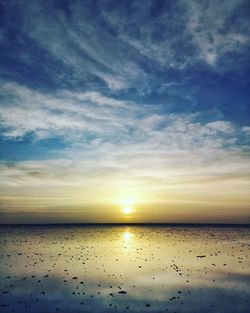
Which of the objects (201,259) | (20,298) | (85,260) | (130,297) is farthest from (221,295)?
(85,260)

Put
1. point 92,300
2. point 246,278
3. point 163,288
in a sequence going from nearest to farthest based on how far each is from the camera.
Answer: point 92,300, point 163,288, point 246,278

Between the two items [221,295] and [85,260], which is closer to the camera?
[221,295]

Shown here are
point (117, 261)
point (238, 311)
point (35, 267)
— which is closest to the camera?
point (238, 311)

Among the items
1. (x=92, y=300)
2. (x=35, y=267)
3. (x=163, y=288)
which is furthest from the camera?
(x=35, y=267)

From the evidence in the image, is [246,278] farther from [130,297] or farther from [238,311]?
[130,297]

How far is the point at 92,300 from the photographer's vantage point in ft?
67.2

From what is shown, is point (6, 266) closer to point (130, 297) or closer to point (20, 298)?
point (20, 298)

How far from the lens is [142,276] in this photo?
91.5ft

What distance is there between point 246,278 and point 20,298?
18.6 metres

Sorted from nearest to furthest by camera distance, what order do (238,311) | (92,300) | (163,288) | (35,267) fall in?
(238,311) → (92,300) → (163,288) → (35,267)

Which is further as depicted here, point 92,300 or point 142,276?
point 142,276

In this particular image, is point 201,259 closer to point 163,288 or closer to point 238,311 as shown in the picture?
point 163,288

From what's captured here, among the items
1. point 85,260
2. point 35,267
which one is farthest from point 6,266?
point 85,260

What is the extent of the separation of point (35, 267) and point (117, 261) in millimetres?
9682
